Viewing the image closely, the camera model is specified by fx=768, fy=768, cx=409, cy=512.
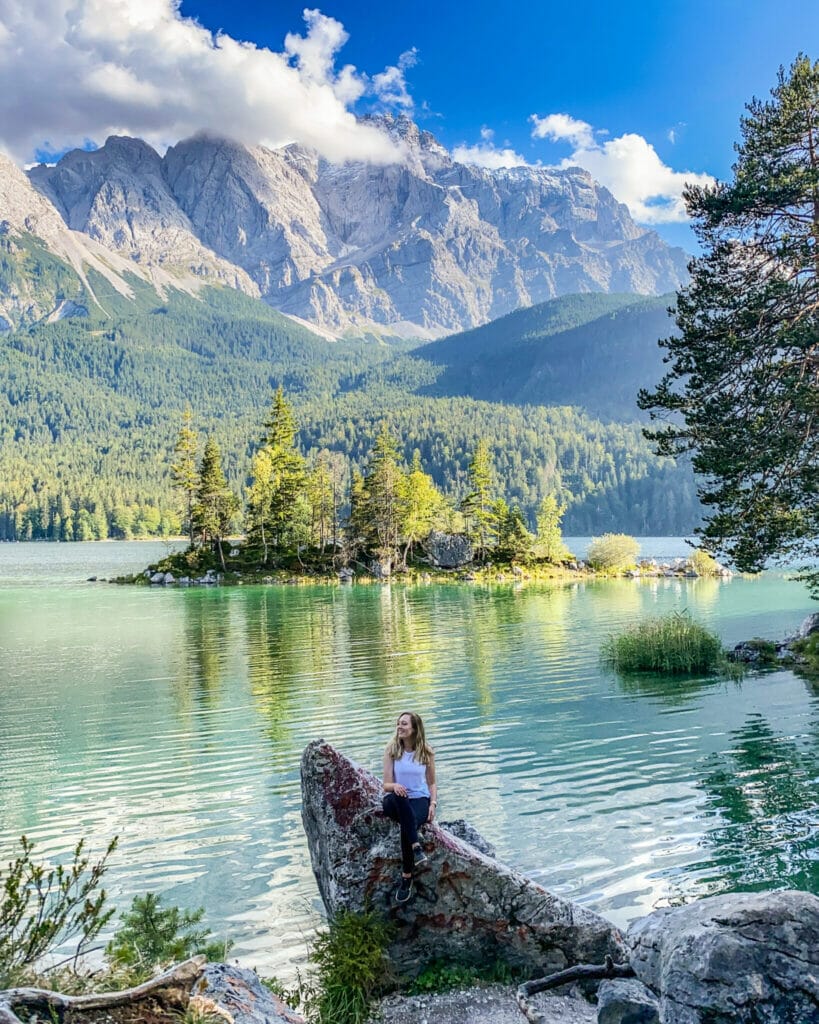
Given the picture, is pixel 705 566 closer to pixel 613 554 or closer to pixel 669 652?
pixel 613 554

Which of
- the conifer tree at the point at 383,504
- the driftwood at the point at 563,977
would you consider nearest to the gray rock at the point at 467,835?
the driftwood at the point at 563,977

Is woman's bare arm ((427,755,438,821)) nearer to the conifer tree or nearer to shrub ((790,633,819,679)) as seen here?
shrub ((790,633,819,679))

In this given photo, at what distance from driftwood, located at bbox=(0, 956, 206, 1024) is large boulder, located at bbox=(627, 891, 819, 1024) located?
3.53m

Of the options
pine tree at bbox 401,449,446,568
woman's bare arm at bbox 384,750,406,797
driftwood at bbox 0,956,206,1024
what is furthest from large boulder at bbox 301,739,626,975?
pine tree at bbox 401,449,446,568

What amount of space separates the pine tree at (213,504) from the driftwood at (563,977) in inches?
3184

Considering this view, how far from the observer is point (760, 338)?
23.6 m

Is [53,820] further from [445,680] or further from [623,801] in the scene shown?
[445,680]

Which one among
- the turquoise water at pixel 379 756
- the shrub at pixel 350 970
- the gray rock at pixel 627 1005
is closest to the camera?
the gray rock at pixel 627 1005

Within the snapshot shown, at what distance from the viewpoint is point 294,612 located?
54094mm

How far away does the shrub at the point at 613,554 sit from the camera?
308 ft

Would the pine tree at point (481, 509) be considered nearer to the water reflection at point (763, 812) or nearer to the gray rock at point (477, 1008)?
the water reflection at point (763, 812)

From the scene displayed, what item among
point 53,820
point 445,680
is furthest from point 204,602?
point 53,820

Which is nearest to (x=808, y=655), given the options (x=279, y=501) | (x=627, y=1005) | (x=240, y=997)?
(x=627, y=1005)

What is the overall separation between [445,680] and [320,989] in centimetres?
2050
